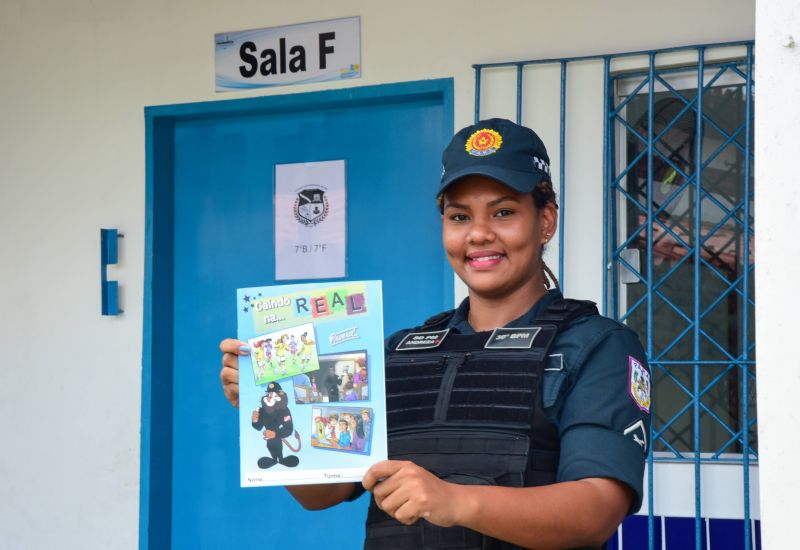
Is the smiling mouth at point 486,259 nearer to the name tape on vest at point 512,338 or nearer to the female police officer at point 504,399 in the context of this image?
the female police officer at point 504,399

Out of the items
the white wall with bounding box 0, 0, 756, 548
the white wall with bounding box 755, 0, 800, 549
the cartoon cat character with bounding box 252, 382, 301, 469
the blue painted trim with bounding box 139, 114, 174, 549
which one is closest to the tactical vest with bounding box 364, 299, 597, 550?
the cartoon cat character with bounding box 252, 382, 301, 469

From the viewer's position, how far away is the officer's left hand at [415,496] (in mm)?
1555

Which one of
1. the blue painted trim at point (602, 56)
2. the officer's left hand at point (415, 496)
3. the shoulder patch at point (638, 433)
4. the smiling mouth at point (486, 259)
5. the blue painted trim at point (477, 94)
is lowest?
the officer's left hand at point (415, 496)

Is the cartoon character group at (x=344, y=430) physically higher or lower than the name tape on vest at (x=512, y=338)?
lower

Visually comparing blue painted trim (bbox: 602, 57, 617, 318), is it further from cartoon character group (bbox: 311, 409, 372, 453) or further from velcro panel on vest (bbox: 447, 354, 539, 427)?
cartoon character group (bbox: 311, 409, 372, 453)

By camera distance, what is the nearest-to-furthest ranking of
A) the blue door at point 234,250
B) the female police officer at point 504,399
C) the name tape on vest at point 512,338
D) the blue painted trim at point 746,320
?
the female police officer at point 504,399, the name tape on vest at point 512,338, the blue painted trim at point 746,320, the blue door at point 234,250

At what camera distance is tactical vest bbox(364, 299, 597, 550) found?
1764 mm

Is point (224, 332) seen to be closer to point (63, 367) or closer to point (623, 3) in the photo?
point (63, 367)

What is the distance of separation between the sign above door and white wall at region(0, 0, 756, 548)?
0.13ft

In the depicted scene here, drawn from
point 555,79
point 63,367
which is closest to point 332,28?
point 555,79

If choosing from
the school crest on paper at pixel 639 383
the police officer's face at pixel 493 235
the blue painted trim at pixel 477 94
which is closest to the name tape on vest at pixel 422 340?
the police officer's face at pixel 493 235

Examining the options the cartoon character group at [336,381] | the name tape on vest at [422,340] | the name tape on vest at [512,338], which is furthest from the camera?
the name tape on vest at [422,340]

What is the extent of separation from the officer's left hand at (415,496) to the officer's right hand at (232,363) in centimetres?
34

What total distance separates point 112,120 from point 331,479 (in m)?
3.14
